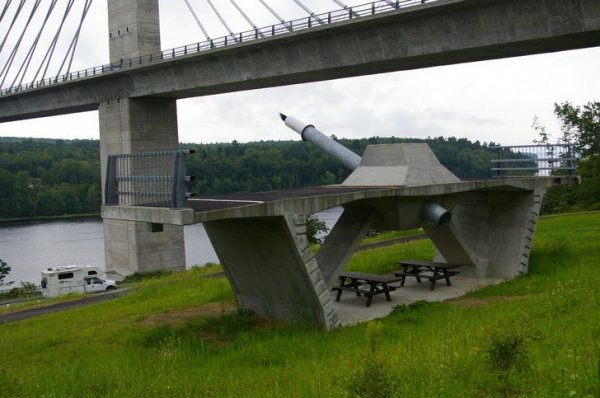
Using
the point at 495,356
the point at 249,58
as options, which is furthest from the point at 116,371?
the point at 249,58

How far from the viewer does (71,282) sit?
1137 inches

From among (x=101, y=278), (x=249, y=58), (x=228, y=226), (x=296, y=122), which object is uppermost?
(x=249, y=58)

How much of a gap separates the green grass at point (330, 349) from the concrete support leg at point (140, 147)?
737 inches

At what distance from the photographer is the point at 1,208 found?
265 feet

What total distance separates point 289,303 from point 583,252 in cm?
721

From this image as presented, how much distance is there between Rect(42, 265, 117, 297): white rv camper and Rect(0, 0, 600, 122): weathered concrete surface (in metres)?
8.82

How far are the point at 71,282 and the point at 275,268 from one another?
68.5ft

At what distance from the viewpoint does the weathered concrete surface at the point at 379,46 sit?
1781 centimetres

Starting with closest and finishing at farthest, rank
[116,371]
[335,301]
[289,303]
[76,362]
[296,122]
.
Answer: [116,371] → [76,362] → [289,303] → [335,301] → [296,122]

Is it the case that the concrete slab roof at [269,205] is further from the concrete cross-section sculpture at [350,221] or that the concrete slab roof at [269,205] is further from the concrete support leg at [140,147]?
the concrete support leg at [140,147]

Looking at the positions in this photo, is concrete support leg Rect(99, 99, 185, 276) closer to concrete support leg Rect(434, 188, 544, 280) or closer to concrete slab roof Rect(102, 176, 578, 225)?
concrete support leg Rect(434, 188, 544, 280)

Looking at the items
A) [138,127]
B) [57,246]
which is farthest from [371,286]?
[57,246]

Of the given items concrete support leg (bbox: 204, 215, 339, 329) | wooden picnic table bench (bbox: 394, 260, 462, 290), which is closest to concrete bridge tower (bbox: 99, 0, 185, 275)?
wooden picnic table bench (bbox: 394, 260, 462, 290)

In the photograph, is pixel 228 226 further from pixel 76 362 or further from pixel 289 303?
pixel 76 362
